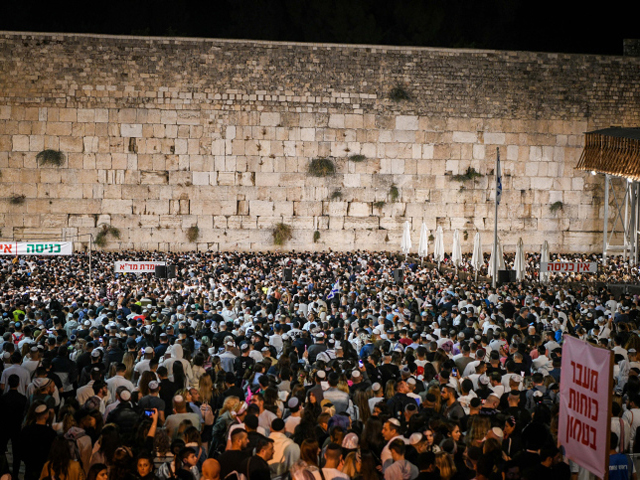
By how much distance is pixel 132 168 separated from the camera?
868 inches

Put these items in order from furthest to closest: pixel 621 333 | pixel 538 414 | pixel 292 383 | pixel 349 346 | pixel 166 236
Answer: pixel 166 236, pixel 621 333, pixel 349 346, pixel 292 383, pixel 538 414

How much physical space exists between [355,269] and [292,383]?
40.2 feet

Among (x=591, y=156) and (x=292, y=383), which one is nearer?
(x=292, y=383)

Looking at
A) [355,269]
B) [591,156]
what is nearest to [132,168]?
[355,269]

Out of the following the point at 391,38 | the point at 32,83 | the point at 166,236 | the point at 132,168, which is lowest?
the point at 166,236

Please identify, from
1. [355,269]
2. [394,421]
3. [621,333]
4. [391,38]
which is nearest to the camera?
A: [394,421]

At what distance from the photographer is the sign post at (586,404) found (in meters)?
4.44

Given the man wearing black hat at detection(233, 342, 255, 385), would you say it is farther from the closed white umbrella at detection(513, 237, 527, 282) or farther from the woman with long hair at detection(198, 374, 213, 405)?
the closed white umbrella at detection(513, 237, 527, 282)

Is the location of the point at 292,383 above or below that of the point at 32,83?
below

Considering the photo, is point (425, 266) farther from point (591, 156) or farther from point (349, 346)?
point (349, 346)

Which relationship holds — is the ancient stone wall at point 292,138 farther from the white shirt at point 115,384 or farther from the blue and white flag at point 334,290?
the white shirt at point 115,384

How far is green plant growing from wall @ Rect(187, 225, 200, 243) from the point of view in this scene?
2234 centimetres

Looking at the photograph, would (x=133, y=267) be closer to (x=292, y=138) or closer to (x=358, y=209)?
(x=292, y=138)

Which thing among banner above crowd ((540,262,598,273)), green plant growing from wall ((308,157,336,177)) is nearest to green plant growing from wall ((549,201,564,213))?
banner above crowd ((540,262,598,273))
